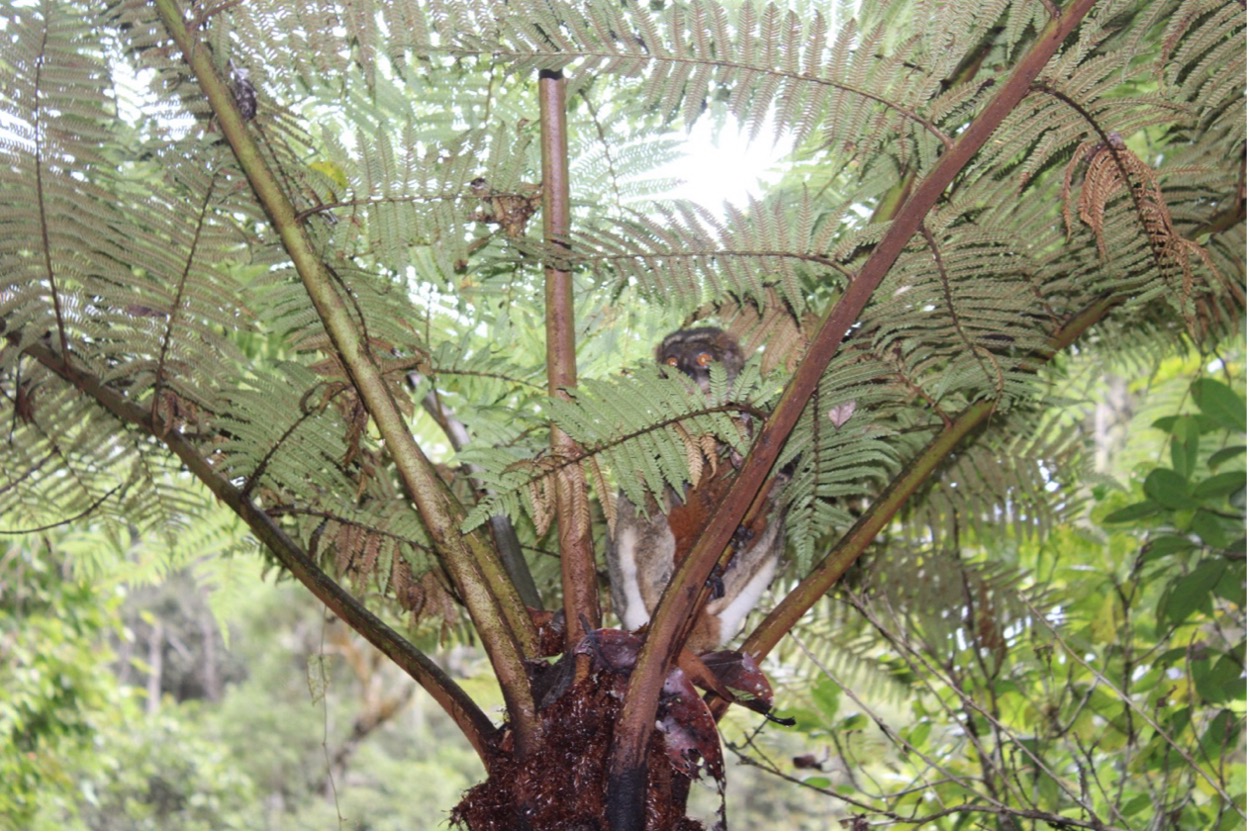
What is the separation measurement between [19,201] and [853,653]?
1.73 metres

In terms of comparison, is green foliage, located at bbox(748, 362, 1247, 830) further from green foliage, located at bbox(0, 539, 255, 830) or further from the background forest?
green foliage, located at bbox(0, 539, 255, 830)

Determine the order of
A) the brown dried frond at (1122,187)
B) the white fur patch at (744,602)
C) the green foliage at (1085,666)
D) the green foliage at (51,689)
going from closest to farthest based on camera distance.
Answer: the brown dried frond at (1122,187) < the white fur patch at (744,602) < the green foliage at (1085,666) < the green foliage at (51,689)

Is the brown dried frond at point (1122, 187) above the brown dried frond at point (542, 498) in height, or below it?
above

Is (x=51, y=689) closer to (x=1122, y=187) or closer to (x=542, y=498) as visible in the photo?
(x=542, y=498)

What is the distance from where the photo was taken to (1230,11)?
1117 mm

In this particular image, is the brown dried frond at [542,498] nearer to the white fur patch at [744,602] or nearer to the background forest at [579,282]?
the background forest at [579,282]

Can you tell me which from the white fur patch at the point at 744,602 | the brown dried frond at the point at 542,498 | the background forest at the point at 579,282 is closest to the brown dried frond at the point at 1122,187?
the background forest at the point at 579,282

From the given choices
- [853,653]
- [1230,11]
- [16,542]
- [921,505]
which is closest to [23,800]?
[16,542]

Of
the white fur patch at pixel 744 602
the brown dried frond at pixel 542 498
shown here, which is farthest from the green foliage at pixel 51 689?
the brown dried frond at pixel 542 498

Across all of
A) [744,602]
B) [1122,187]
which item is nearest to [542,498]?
[744,602]

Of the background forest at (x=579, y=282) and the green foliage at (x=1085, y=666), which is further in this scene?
the green foliage at (x=1085, y=666)

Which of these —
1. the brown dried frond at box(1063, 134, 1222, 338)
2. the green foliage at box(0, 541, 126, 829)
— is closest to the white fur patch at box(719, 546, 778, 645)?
the brown dried frond at box(1063, 134, 1222, 338)

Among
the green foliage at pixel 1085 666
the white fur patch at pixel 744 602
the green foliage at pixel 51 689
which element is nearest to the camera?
the white fur patch at pixel 744 602

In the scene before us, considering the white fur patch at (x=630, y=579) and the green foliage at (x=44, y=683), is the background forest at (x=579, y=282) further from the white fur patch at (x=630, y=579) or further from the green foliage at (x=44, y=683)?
the green foliage at (x=44, y=683)
